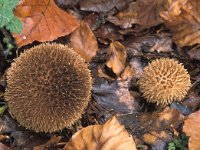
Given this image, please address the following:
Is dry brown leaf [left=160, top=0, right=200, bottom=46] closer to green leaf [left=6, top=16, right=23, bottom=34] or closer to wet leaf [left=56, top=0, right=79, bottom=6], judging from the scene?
wet leaf [left=56, top=0, right=79, bottom=6]

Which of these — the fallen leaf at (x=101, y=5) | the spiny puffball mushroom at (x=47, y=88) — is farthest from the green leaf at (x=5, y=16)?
the fallen leaf at (x=101, y=5)

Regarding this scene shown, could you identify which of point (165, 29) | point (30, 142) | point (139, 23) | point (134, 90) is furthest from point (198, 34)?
point (30, 142)

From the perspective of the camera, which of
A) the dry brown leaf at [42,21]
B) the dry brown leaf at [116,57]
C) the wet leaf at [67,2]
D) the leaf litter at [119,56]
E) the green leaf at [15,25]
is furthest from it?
the wet leaf at [67,2]

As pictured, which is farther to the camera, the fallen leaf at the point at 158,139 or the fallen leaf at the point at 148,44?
the fallen leaf at the point at 148,44

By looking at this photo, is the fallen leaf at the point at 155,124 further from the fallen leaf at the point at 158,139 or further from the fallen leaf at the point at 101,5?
the fallen leaf at the point at 101,5

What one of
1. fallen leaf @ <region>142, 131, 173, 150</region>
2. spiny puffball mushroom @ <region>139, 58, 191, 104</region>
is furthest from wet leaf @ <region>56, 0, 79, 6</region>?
fallen leaf @ <region>142, 131, 173, 150</region>

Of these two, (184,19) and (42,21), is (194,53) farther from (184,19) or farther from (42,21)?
(42,21)

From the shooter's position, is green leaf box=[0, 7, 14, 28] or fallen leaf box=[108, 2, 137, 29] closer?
green leaf box=[0, 7, 14, 28]
